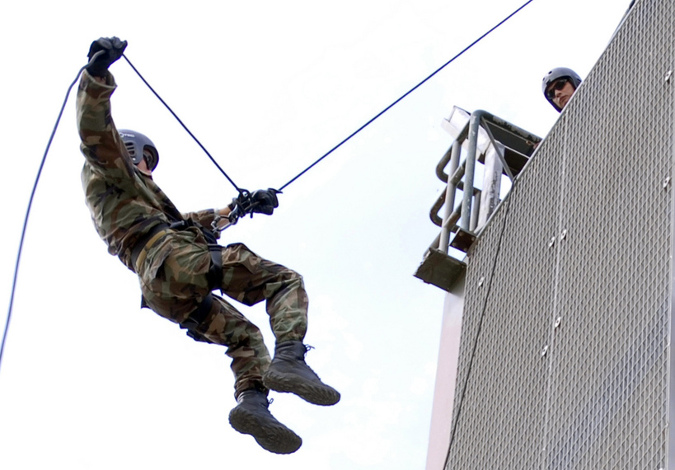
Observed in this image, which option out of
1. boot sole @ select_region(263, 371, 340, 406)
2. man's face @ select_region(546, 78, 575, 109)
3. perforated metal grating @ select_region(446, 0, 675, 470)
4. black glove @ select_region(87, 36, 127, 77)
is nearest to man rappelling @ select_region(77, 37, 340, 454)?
black glove @ select_region(87, 36, 127, 77)

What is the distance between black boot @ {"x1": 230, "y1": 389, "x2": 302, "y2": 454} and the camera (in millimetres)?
8695

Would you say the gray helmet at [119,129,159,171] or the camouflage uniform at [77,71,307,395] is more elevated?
the gray helmet at [119,129,159,171]

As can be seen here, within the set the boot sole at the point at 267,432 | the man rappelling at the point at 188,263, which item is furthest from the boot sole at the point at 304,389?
the boot sole at the point at 267,432

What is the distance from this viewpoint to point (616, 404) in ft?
27.7

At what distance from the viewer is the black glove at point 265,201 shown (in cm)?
897

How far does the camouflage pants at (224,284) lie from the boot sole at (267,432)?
376 mm

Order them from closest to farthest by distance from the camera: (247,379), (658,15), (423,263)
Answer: (247,379) → (658,15) → (423,263)

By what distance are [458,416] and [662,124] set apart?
265cm

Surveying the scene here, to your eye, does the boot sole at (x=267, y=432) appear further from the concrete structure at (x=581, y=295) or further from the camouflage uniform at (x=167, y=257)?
the concrete structure at (x=581, y=295)

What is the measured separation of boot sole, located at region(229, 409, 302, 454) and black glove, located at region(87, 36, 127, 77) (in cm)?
203

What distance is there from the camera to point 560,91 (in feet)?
43.0

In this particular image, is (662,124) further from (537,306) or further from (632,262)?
(537,306)

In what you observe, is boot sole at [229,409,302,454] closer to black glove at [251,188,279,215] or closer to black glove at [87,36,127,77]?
black glove at [251,188,279,215]

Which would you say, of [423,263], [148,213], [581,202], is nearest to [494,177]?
[423,263]
